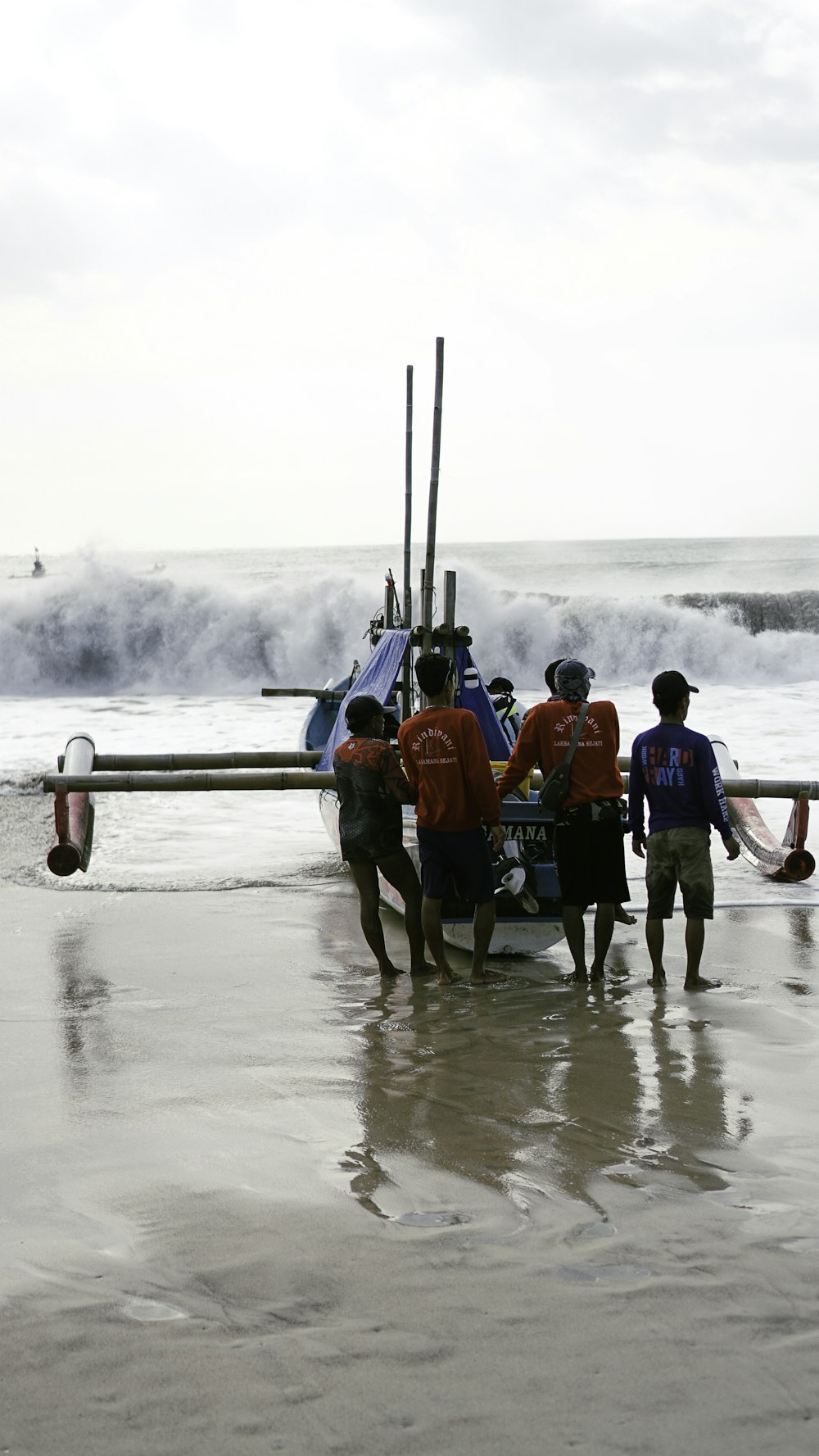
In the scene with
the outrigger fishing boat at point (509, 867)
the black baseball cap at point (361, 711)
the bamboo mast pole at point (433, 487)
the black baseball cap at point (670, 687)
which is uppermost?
the bamboo mast pole at point (433, 487)

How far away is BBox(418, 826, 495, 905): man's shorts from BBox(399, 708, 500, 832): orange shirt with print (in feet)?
0.17

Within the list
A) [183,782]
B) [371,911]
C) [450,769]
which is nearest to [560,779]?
[450,769]

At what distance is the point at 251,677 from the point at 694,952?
2506 cm

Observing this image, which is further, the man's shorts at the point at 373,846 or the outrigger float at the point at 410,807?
the outrigger float at the point at 410,807

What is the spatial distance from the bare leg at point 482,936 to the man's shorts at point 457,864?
0.16ft

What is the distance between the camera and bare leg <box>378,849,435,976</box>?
6.13 m

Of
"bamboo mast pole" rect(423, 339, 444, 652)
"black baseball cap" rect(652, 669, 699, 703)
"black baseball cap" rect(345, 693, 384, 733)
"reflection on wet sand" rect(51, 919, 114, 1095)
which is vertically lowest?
"reflection on wet sand" rect(51, 919, 114, 1095)

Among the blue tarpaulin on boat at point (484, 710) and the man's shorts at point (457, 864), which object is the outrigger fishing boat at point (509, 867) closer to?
the blue tarpaulin on boat at point (484, 710)

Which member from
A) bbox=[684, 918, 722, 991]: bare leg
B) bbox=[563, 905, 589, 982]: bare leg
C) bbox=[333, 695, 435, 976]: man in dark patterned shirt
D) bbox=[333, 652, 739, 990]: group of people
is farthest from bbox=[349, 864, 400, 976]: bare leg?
bbox=[684, 918, 722, 991]: bare leg

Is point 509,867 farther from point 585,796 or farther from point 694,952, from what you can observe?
point 694,952

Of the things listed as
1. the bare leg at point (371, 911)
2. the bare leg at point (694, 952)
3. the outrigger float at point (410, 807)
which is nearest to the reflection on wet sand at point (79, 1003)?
the outrigger float at point (410, 807)

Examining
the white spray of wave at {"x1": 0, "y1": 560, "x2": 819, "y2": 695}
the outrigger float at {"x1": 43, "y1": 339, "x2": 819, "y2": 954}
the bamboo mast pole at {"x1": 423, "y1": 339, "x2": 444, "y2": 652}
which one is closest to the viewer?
the outrigger float at {"x1": 43, "y1": 339, "x2": 819, "y2": 954}

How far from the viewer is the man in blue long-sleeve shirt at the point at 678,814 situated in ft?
19.0

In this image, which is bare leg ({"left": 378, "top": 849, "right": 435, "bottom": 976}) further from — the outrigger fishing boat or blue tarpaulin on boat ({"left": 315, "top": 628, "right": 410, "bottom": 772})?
blue tarpaulin on boat ({"left": 315, "top": 628, "right": 410, "bottom": 772})
